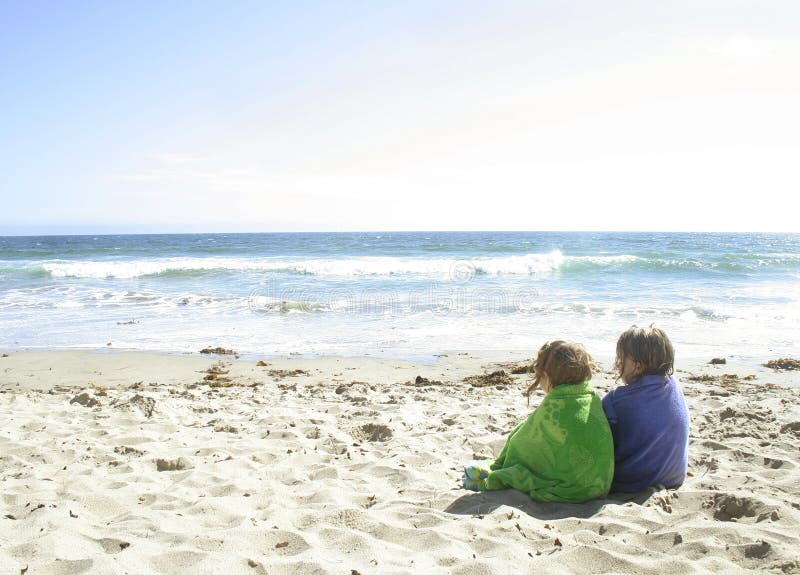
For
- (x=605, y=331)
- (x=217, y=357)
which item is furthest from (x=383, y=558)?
(x=605, y=331)

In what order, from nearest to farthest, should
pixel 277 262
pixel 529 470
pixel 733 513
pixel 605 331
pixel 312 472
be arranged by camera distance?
pixel 733 513 → pixel 529 470 → pixel 312 472 → pixel 605 331 → pixel 277 262

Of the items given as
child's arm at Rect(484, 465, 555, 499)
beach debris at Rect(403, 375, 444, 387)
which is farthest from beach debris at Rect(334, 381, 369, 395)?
child's arm at Rect(484, 465, 555, 499)

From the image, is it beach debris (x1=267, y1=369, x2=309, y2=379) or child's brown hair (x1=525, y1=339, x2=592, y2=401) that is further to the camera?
beach debris (x1=267, y1=369, x2=309, y2=379)

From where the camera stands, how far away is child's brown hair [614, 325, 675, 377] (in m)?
3.00

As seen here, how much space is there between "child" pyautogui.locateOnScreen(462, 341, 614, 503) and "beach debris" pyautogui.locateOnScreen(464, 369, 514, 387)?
123 inches

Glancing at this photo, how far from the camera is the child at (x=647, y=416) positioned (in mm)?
3002

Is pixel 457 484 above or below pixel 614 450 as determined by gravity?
below

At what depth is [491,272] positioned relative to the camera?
22.7 m

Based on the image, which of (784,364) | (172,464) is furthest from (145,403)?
(784,364)

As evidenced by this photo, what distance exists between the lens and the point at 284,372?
6.71 metres

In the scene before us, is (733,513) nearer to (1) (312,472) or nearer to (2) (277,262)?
(1) (312,472)

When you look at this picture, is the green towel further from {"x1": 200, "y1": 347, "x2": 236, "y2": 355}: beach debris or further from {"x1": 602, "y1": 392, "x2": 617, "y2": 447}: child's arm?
{"x1": 200, "y1": 347, "x2": 236, "y2": 355}: beach debris

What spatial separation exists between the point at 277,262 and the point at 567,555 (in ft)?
78.3

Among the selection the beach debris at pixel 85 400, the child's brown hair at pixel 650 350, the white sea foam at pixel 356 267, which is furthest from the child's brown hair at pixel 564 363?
the white sea foam at pixel 356 267
